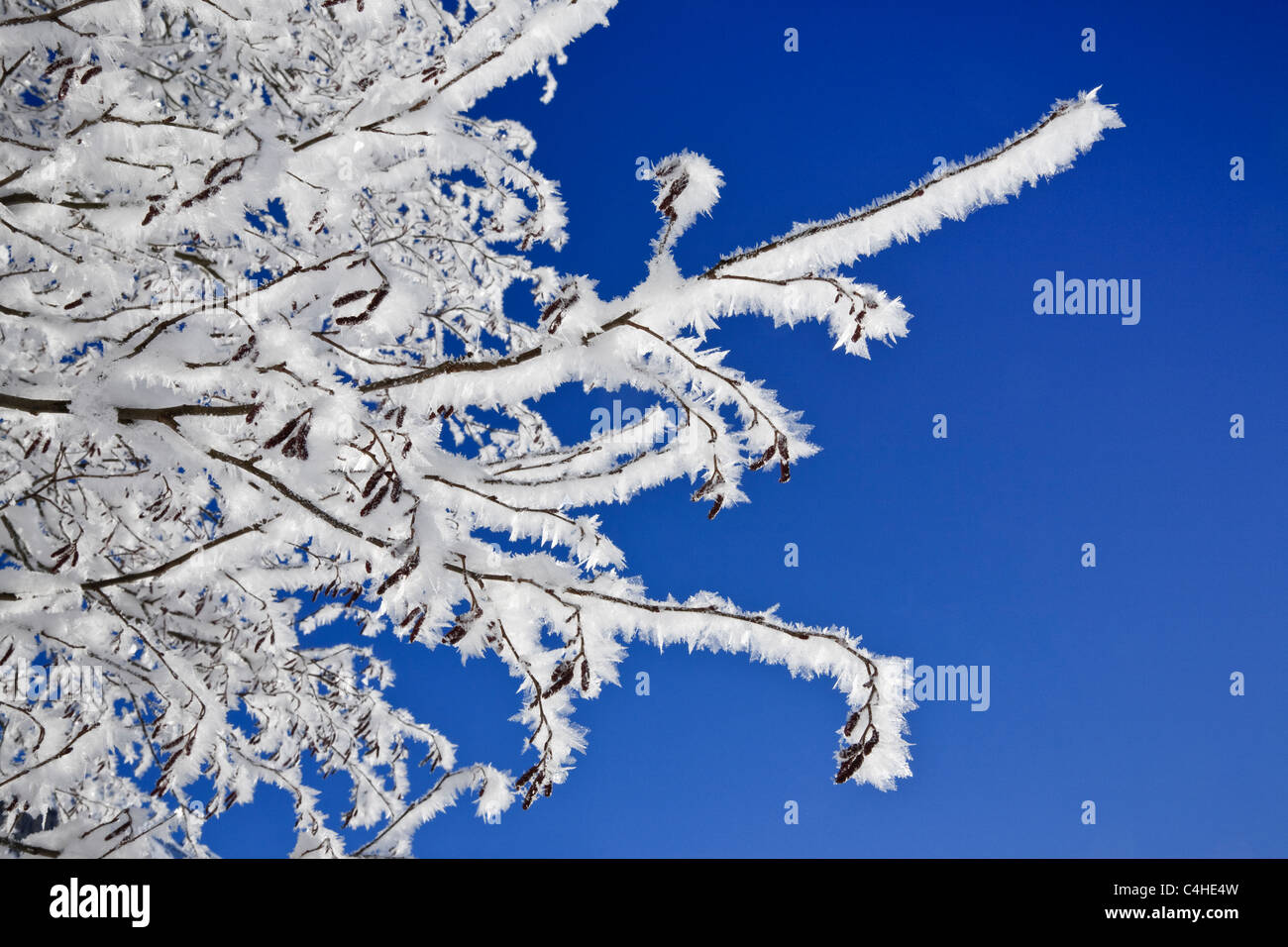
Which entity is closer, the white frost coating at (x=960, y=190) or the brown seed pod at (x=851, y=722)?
the white frost coating at (x=960, y=190)

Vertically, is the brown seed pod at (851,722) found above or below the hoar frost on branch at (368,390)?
below

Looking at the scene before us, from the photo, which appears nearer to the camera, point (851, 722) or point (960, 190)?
point (960, 190)

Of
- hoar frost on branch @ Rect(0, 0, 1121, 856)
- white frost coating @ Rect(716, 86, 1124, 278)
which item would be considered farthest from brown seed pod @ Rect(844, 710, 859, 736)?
white frost coating @ Rect(716, 86, 1124, 278)

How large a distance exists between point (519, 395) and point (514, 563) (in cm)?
36

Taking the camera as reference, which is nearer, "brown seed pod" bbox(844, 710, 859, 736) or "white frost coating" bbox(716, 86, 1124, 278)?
"white frost coating" bbox(716, 86, 1124, 278)

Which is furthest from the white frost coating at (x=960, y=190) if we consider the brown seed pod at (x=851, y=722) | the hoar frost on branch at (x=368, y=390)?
the brown seed pod at (x=851, y=722)

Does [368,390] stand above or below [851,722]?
above

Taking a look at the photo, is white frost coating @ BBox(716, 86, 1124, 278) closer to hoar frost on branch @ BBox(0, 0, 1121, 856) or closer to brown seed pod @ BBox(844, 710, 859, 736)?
hoar frost on branch @ BBox(0, 0, 1121, 856)

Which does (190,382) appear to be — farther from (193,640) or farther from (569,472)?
(193,640)

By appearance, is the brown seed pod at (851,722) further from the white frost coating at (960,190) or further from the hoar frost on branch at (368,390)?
the white frost coating at (960,190)

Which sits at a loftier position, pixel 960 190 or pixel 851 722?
pixel 960 190

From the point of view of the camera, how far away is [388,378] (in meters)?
1.35
